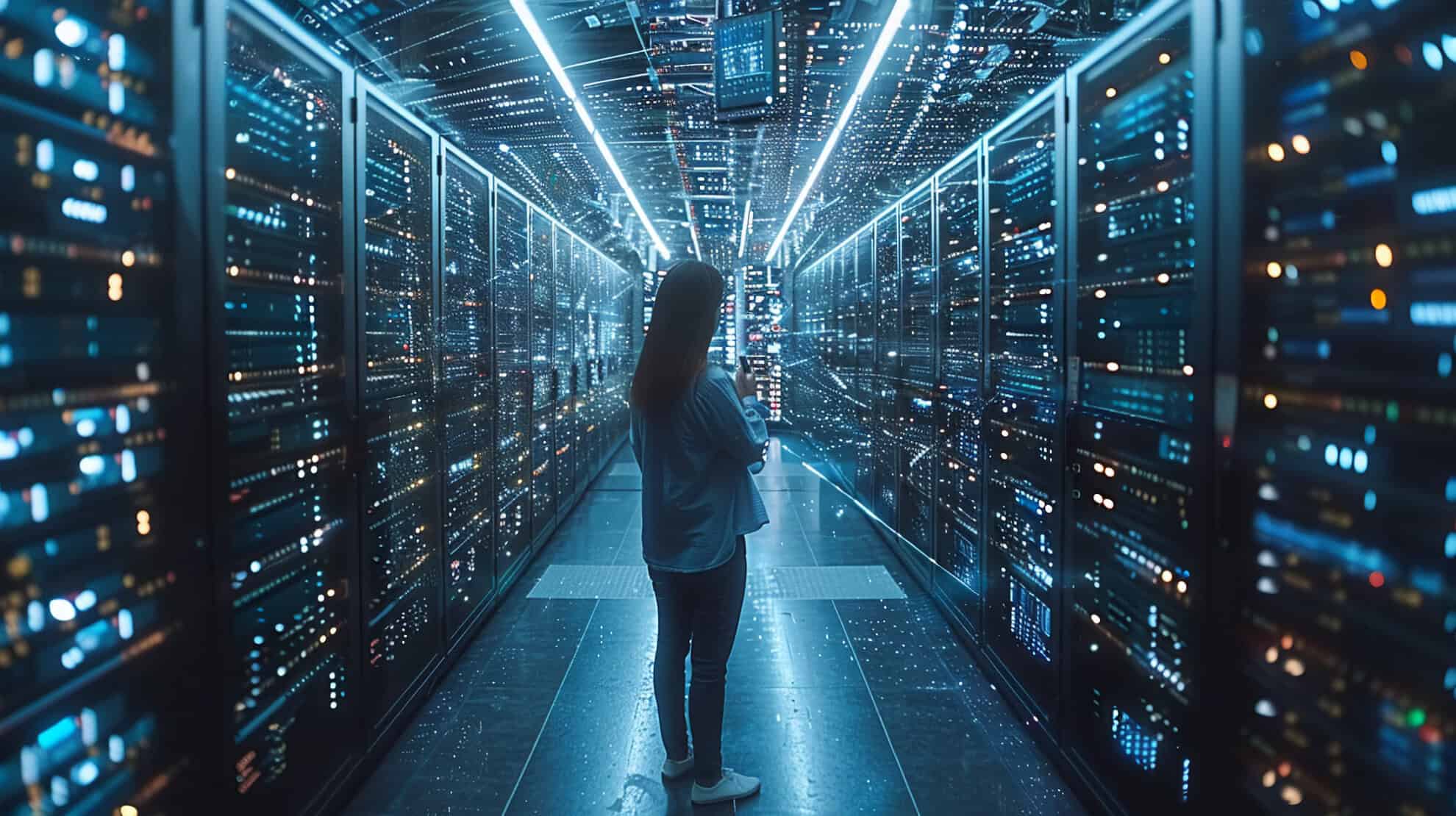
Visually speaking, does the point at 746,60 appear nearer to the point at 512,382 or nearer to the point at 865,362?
the point at 512,382

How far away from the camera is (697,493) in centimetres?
206

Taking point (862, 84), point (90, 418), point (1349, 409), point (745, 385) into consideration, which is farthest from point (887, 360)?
point (90, 418)

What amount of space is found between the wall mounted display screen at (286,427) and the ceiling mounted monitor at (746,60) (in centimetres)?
141

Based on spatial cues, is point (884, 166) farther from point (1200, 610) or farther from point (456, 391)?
point (1200, 610)

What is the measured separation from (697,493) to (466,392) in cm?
165

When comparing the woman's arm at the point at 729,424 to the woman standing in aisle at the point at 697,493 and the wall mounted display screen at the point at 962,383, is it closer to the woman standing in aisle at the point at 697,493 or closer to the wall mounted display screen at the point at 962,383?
the woman standing in aisle at the point at 697,493

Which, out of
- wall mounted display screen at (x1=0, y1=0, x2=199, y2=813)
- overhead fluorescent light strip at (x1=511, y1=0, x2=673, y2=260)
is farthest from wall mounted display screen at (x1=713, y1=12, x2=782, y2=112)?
wall mounted display screen at (x1=0, y1=0, x2=199, y2=813)

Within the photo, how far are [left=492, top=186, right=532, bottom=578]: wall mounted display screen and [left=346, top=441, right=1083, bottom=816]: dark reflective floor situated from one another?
410 mm

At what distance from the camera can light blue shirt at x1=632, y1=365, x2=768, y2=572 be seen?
203cm

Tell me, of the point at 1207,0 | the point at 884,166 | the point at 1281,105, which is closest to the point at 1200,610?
the point at 1281,105

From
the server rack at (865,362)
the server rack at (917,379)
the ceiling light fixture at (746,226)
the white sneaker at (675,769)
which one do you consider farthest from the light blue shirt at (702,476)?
the ceiling light fixture at (746,226)

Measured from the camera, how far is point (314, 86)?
1989mm

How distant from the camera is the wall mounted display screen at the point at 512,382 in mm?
3812

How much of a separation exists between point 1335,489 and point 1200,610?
0.45m
